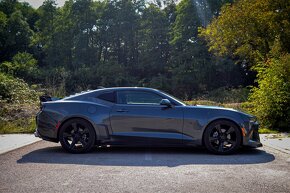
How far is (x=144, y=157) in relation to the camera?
7719 mm

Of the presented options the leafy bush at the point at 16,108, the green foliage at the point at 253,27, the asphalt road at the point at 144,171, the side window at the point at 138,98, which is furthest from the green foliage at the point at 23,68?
the asphalt road at the point at 144,171

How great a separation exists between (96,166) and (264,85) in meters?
7.83

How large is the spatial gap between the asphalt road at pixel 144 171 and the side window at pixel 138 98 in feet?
3.62

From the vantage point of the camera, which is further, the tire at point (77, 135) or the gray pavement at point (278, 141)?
the gray pavement at point (278, 141)

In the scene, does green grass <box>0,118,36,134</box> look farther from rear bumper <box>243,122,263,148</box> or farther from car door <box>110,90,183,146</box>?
rear bumper <box>243,122,263,148</box>

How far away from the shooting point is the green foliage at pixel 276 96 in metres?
12.1

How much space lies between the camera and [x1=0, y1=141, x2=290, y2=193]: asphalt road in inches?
210

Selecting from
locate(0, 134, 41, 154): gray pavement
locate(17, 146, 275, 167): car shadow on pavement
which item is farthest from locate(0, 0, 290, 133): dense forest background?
locate(17, 146, 275, 167): car shadow on pavement

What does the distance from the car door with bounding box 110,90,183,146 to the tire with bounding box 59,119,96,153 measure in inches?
20.1

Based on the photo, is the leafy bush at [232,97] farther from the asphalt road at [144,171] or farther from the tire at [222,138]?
the asphalt road at [144,171]

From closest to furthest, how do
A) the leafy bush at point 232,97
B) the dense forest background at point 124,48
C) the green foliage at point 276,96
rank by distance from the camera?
the green foliage at point 276,96 → the leafy bush at point 232,97 → the dense forest background at point 124,48

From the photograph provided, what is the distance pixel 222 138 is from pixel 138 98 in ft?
6.48

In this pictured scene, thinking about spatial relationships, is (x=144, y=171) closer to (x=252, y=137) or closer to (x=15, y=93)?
(x=252, y=137)

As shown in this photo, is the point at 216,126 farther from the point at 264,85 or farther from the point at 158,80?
the point at 158,80
